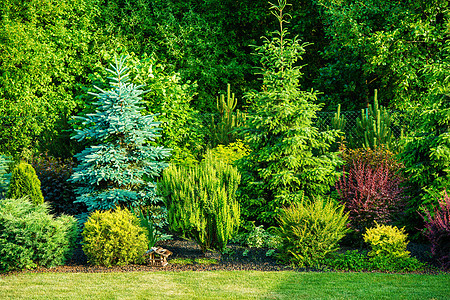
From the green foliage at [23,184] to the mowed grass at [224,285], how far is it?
172cm

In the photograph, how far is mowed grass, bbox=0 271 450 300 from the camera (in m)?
5.41

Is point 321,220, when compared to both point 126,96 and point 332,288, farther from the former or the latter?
point 126,96

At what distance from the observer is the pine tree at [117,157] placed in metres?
8.01

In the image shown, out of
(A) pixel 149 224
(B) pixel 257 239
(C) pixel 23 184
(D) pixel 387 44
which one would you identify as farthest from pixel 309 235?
(D) pixel 387 44

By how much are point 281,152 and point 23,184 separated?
14.7ft

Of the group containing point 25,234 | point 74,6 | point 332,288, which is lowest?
point 332,288

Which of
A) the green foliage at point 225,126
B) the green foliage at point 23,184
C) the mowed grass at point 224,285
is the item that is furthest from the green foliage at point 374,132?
the green foliage at point 23,184

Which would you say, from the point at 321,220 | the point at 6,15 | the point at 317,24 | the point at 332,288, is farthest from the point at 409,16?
the point at 6,15

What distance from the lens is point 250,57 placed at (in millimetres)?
18453

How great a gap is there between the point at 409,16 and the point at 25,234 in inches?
504

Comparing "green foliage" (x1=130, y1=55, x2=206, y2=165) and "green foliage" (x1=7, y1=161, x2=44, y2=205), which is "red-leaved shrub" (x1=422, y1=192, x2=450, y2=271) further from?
"green foliage" (x1=7, y1=161, x2=44, y2=205)

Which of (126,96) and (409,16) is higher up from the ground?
(409,16)

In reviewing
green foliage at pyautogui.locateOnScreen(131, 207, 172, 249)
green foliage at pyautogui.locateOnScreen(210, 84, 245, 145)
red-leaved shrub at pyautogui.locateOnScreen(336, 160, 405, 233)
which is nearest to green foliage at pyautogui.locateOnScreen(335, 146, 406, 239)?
red-leaved shrub at pyautogui.locateOnScreen(336, 160, 405, 233)

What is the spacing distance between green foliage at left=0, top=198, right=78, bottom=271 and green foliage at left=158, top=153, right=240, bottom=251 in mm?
1685
